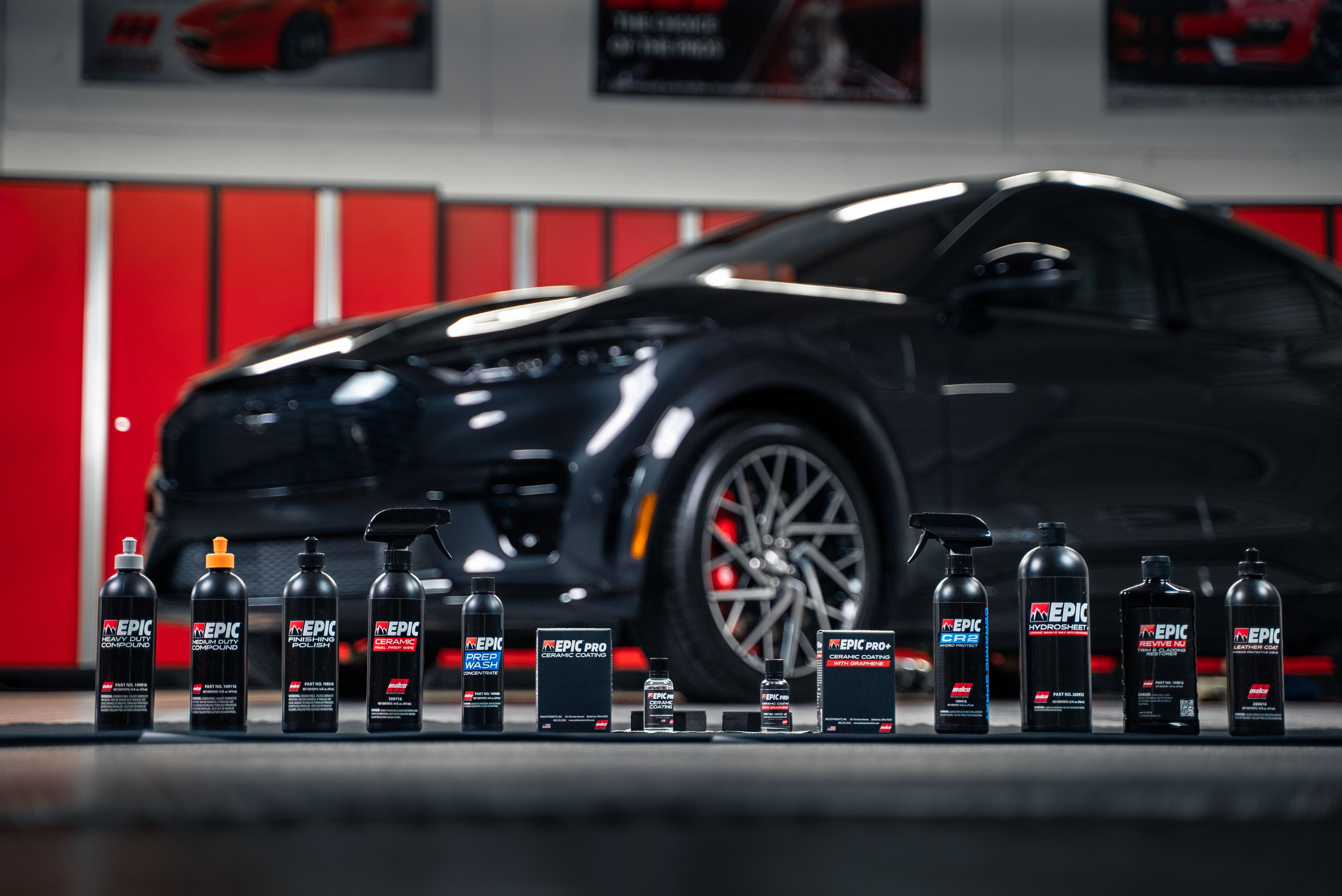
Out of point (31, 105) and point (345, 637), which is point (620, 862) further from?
point (31, 105)

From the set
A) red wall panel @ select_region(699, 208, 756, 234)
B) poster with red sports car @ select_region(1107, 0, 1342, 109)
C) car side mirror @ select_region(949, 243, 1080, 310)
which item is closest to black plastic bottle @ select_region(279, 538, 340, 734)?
car side mirror @ select_region(949, 243, 1080, 310)

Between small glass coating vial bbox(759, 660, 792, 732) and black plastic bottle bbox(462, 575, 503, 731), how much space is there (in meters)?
0.43

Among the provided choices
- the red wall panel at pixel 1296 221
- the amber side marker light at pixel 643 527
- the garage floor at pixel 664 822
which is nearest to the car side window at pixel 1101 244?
the amber side marker light at pixel 643 527

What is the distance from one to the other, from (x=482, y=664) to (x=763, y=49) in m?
5.89

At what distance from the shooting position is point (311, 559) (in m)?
2.43

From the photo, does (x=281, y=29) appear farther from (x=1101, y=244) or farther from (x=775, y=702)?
(x=775, y=702)

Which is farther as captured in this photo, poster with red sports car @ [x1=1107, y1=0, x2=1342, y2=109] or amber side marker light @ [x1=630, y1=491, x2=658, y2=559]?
poster with red sports car @ [x1=1107, y1=0, x2=1342, y2=109]

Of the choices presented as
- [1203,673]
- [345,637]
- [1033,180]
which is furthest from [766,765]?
[1203,673]

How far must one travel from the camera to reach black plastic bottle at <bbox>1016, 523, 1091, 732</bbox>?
7.83 ft

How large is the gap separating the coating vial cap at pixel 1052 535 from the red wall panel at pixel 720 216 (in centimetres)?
534

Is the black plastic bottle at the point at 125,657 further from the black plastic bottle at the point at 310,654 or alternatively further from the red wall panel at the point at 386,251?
the red wall panel at the point at 386,251

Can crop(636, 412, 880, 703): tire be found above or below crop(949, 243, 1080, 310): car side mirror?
below

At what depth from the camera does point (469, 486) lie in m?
2.98

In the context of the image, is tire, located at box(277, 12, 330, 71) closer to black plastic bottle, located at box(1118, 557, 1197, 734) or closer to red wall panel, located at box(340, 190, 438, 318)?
red wall panel, located at box(340, 190, 438, 318)
